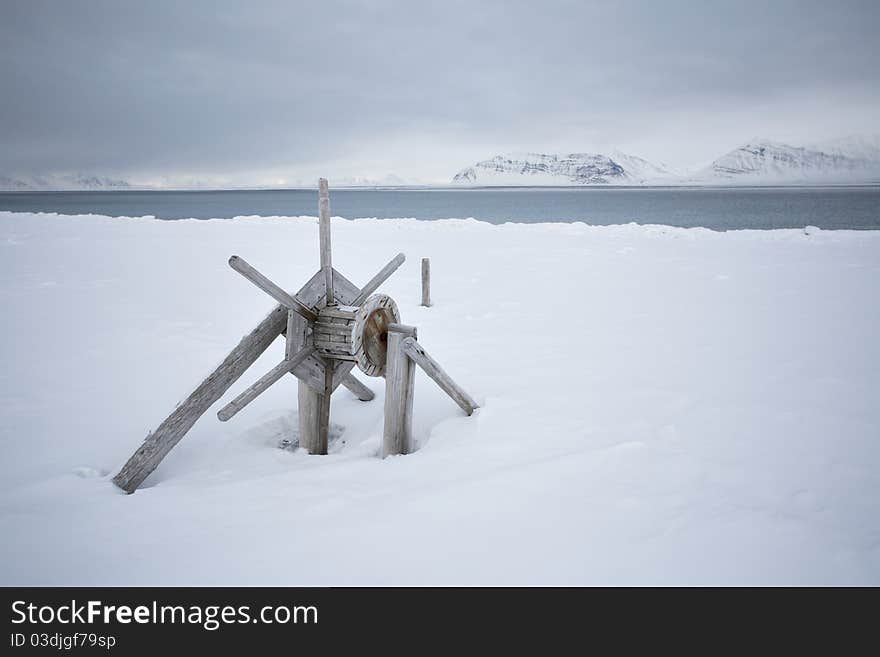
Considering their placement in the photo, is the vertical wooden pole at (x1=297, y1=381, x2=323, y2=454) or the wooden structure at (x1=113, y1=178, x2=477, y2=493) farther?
the vertical wooden pole at (x1=297, y1=381, x2=323, y2=454)

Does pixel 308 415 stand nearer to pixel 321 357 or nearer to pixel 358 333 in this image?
pixel 321 357

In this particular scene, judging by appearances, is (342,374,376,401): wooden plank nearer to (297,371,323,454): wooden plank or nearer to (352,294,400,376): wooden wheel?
(297,371,323,454): wooden plank

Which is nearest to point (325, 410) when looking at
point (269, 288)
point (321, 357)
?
point (321, 357)

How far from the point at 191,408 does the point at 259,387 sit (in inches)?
26.4

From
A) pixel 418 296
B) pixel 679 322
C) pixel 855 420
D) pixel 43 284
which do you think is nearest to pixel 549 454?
pixel 855 420

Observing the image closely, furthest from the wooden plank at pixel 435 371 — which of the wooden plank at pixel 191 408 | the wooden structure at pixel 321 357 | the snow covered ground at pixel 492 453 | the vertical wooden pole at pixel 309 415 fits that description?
the wooden plank at pixel 191 408

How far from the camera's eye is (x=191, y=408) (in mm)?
4871

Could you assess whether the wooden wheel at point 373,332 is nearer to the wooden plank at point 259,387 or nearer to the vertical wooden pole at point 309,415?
the wooden plank at point 259,387

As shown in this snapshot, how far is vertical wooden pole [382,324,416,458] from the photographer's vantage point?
519 centimetres

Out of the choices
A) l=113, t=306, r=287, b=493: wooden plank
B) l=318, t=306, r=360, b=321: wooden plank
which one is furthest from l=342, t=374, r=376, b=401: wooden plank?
l=113, t=306, r=287, b=493: wooden plank

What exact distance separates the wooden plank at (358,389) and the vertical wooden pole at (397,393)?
53.1 inches

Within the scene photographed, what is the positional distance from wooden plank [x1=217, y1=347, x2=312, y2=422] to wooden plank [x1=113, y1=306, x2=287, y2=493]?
258mm
